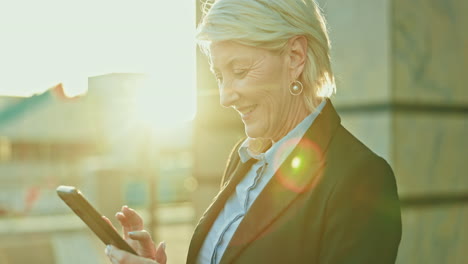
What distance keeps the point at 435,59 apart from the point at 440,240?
100 centimetres

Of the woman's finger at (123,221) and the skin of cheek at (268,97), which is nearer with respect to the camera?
the skin of cheek at (268,97)

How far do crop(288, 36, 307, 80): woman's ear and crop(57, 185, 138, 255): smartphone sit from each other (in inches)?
27.6

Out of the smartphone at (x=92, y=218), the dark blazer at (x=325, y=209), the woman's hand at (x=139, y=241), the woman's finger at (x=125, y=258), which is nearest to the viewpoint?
the dark blazer at (x=325, y=209)

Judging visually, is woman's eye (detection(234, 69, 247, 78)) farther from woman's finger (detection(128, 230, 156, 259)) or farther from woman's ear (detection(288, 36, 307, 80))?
woman's finger (detection(128, 230, 156, 259))

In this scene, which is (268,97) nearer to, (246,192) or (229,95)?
(229,95)

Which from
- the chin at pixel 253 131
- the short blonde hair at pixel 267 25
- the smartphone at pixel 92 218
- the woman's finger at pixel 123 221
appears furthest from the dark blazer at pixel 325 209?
the woman's finger at pixel 123 221

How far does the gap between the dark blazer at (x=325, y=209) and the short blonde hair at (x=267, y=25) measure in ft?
0.73

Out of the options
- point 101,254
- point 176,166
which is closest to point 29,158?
point 176,166

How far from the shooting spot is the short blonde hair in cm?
177

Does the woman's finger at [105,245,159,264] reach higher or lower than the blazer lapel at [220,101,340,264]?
lower

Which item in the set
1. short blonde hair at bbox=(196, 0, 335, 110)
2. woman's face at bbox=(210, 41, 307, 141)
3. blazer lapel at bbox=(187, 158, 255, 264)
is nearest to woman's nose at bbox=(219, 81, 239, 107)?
woman's face at bbox=(210, 41, 307, 141)

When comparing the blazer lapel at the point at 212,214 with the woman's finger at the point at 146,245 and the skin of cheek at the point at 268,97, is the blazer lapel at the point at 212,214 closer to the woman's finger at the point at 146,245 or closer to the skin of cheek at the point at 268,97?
the woman's finger at the point at 146,245

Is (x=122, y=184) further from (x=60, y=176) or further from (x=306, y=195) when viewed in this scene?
(x=60, y=176)

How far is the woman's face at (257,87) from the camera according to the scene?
5.97ft
